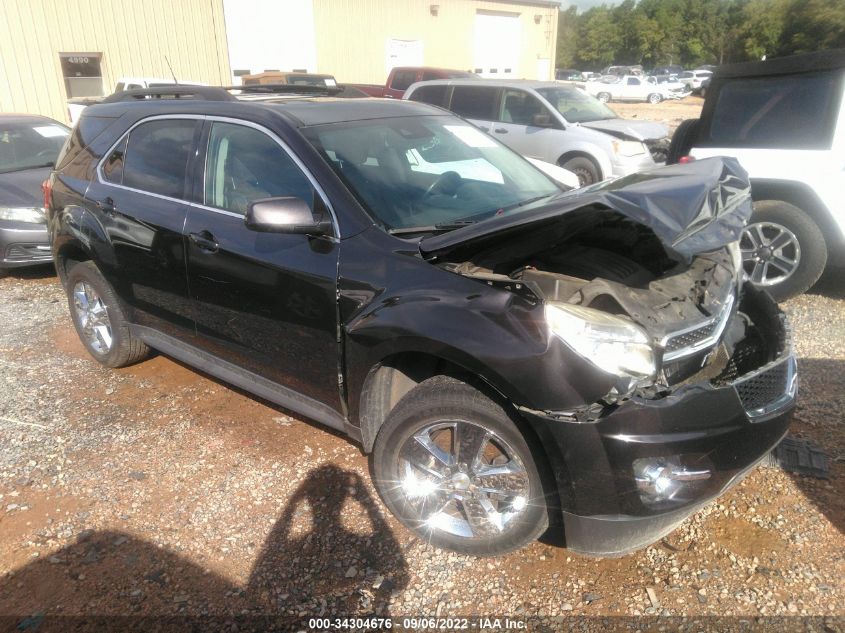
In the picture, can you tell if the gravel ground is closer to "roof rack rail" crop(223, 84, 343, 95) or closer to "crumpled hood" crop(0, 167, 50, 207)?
"roof rack rail" crop(223, 84, 343, 95)

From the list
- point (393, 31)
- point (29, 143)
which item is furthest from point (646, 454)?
point (393, 31)

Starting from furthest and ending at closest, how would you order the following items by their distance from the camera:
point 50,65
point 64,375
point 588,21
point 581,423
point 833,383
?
point 588,21, point 50,65, point 64,375, point 833,383, point 581,423

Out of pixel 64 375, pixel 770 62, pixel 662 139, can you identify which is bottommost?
pixel 64 375

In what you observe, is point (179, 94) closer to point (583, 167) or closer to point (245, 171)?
point (245, 171)

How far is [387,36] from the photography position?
26422 mm

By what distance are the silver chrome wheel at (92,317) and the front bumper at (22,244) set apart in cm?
243

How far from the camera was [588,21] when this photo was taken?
7962 cm

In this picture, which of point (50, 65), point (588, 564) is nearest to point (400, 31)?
point (50, 65)

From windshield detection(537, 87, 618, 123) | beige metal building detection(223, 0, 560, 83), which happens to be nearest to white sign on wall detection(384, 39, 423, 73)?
beige metal building detection(223, 0, 560, 83)

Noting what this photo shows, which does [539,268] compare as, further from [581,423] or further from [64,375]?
[64,375]

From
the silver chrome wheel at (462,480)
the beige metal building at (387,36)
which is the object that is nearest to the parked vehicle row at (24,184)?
the silver chrome wheel at (462,480)

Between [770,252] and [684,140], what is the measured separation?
1376 millimetres

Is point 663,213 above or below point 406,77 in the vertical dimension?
above

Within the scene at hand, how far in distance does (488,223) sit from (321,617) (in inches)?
66.2
